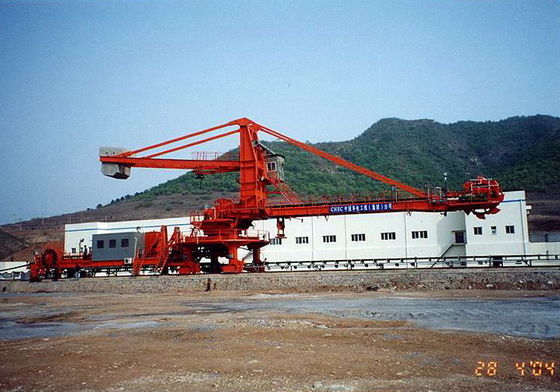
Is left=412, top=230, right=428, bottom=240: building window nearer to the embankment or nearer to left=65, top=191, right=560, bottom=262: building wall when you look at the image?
left=65, top=191, right=560, bottom=262: building wall

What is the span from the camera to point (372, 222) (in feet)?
121

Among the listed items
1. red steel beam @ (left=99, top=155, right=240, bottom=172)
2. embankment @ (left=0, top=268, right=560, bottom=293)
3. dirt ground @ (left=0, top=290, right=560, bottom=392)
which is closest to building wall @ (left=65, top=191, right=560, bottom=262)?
red steel beam @ (left=99, top=155, right=240, bottom=172)

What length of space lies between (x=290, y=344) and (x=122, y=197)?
11283 cm

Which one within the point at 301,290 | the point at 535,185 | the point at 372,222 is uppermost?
the point at 535,185

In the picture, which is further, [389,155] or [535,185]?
[389,155]

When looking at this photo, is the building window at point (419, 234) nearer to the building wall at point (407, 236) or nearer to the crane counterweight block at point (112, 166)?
the building wall at point (407, 236)

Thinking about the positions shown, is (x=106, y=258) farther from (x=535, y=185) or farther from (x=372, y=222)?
(x=535, y=185)

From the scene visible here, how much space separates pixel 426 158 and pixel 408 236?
9382 centimetres

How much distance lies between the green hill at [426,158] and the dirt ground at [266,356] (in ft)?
247

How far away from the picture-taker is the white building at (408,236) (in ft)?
110

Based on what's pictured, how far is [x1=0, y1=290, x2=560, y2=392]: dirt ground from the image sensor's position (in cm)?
680

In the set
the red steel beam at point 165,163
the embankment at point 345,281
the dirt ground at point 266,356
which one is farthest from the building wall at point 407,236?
the dirt ground at point 266,356

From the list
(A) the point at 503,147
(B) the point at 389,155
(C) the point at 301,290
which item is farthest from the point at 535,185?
(C) the point at 301,290

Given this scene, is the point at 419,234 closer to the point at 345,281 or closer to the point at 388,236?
the point at 388,236
